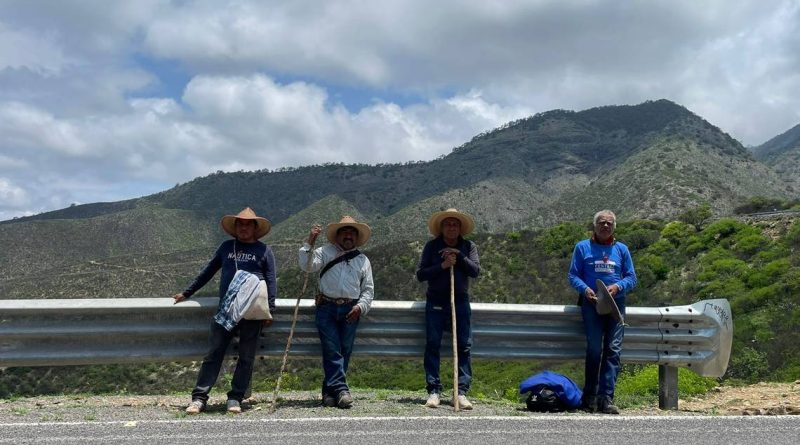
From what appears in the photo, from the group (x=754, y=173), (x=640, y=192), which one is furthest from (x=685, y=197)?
(x=754, y=173)

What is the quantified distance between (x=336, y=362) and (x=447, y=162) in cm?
14054

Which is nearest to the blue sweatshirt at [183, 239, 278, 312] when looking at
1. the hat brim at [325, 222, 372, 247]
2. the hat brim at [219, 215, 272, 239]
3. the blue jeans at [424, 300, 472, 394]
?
the hat brim at [219, 215, 272, 239]

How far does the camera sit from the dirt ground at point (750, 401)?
589cm

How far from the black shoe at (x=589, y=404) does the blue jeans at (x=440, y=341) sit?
102cm

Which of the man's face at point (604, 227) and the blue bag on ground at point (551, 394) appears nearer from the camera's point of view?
the blue bag on ground at point (551, 394)

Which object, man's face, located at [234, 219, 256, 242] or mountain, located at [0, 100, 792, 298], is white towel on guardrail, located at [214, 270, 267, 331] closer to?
man's face, located at [234, 219, 256, 242]

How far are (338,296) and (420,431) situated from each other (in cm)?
163

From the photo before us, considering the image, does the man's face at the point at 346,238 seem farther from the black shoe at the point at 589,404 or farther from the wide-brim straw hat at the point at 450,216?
the black shoe at the point at 589,404

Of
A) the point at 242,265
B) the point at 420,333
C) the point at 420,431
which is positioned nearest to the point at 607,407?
the point at 420,333

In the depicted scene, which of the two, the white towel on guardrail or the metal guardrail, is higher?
the white towel on guardrail

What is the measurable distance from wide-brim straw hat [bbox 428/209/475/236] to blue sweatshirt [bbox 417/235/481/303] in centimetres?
17

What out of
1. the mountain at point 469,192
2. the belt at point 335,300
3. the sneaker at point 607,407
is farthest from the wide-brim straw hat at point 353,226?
the mountain at point 469,192

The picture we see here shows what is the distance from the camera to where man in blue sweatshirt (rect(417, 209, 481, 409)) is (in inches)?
238

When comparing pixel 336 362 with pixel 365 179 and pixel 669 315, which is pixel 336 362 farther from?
pixel 365 179
